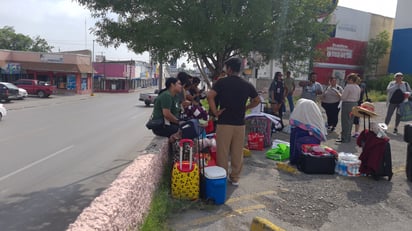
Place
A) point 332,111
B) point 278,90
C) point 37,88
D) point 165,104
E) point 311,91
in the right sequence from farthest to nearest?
point 37,88 → point 278,90 → point 311,91 → point 332,111 → point 165,104

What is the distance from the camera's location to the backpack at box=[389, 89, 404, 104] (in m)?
10.2

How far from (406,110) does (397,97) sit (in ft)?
1.60

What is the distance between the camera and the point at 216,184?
4.66 metres

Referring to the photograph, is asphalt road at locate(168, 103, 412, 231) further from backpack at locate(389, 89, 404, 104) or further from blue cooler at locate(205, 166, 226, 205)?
backpack at locate(389, 89, 404, 104)

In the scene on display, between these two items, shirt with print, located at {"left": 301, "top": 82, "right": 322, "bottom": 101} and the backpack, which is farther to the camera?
shirt with print, located at {"left": 301, "top": 82, "right": 322, "bottom": 101}

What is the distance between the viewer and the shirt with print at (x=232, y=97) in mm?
5184

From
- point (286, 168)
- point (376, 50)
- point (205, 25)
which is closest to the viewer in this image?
point (286, 168)

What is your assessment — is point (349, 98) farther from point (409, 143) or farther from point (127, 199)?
point (127, 199)

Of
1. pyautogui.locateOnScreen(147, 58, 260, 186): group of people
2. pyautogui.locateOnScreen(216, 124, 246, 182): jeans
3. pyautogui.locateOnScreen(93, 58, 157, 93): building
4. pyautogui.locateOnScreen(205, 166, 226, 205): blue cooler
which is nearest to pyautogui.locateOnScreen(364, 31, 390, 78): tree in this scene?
pyautogui.locateOnScreen(147, 58, 260, 186): group of people

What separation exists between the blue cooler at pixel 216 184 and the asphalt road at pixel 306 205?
129 mm

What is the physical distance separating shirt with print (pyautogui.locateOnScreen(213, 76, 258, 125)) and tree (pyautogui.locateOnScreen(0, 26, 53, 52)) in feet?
264

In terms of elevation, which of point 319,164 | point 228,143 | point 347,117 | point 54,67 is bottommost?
point 319,164

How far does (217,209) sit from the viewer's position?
15.2ft

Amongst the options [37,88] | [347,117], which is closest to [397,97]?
[347,117]
